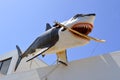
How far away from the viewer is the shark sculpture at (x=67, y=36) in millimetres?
6191

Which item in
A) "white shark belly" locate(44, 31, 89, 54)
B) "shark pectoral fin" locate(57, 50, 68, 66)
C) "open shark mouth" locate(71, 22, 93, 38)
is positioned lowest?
"shark pectoral fin" locate(57, 50, 68, 66)

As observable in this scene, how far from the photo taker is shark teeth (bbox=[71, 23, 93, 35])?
6.20 metres

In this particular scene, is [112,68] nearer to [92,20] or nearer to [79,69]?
[79,69]

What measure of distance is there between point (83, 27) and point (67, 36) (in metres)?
0.39

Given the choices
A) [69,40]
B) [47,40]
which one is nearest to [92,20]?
[69,40]

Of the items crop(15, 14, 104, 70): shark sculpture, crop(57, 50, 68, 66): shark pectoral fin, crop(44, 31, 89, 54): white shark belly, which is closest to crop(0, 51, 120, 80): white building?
crop(57, 50, 68, 66): shark pectoral fin

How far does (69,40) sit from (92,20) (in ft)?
2.11

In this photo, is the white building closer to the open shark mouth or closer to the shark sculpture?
the shark sculpture

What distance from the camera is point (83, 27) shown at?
20.4 ft

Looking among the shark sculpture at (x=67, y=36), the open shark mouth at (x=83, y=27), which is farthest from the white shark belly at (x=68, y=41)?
the open shark mouth at (x=83, y=27)

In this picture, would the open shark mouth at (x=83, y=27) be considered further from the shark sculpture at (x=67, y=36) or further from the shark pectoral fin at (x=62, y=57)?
the shark pectoral fin at (x=62, y=57)

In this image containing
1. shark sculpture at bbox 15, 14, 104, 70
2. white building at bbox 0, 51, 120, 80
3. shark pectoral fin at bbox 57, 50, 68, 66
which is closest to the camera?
white building at bbox 0, 51, 120, 80

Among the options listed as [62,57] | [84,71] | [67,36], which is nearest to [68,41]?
[67,36]

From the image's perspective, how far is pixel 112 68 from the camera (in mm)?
5344
